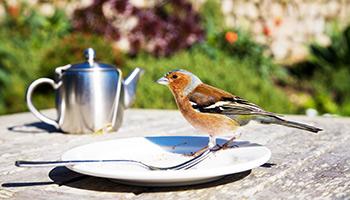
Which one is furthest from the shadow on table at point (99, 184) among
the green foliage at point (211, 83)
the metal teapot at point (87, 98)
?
the green foliage at point (211, 83)

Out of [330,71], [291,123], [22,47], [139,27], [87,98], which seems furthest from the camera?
[330,71]

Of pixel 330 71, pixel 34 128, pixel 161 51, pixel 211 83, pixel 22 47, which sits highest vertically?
pixel 34 128

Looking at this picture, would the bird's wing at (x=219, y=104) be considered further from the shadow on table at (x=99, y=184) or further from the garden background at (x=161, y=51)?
the garden background at (x=161, y=51)

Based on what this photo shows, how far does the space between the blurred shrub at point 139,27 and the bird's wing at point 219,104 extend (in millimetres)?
5521

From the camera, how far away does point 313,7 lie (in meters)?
11.5

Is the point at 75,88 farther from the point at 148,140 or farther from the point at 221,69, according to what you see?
the point at 221,69

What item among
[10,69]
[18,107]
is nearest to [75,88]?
[18,107]

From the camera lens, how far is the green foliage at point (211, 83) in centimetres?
547

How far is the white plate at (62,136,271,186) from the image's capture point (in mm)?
1332

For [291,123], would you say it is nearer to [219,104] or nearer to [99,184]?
Answer: [219,104]

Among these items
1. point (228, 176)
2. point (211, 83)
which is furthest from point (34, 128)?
point (211, 83)

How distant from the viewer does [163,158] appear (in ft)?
5.71

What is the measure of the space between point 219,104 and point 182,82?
0.14m

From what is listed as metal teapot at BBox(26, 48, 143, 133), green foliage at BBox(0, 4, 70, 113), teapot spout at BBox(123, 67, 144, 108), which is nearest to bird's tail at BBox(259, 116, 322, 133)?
metal teapot at BBox(26, 48, 143, 133)
